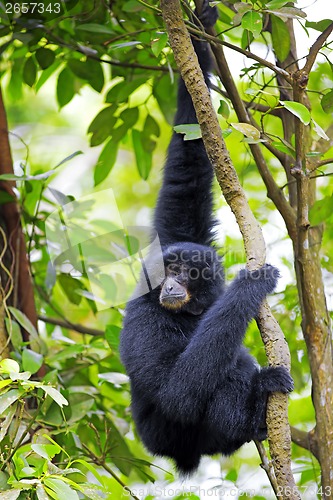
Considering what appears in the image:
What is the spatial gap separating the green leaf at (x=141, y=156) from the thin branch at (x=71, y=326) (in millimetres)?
1339

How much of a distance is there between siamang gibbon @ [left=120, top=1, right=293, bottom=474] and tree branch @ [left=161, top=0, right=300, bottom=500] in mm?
327

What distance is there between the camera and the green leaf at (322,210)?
3.96m

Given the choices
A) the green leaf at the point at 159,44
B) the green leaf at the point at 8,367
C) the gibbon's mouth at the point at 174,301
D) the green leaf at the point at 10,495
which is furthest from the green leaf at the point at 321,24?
the green leaf at the point at 10,495

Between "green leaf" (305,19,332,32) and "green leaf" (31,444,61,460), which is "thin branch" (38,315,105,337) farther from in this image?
"green leaf" (305,19,332,32)

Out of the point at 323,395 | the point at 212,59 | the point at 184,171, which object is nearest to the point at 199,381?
the point at 323,395

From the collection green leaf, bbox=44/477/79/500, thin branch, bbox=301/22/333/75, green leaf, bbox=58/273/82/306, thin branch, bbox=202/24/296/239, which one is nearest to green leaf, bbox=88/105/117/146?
green leaf, bbox=58/273/82/306

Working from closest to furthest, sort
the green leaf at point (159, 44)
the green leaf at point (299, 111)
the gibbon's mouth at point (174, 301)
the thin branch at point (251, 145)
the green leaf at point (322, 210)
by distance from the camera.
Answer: the green leaf at point (299, 111) → the green leaf at point (159, 44) → the green leaf at point (322, 210) → the thin branch at point (251, 145) → the gibbon's mouth at point (174, 301)

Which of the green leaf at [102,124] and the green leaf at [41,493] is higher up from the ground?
the green leaf at [102,124]

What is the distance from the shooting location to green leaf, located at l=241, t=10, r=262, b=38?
130 inches

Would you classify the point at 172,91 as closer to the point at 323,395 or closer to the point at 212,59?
the point at 212,59

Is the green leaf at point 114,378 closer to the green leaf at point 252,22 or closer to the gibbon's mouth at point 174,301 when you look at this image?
the gibbon's mouth at point 174,301

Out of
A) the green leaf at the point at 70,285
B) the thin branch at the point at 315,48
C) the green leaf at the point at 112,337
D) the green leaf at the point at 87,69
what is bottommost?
the green leaf at the point at 112,337

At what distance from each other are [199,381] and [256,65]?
1.88m

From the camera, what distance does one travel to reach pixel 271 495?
5.49m
